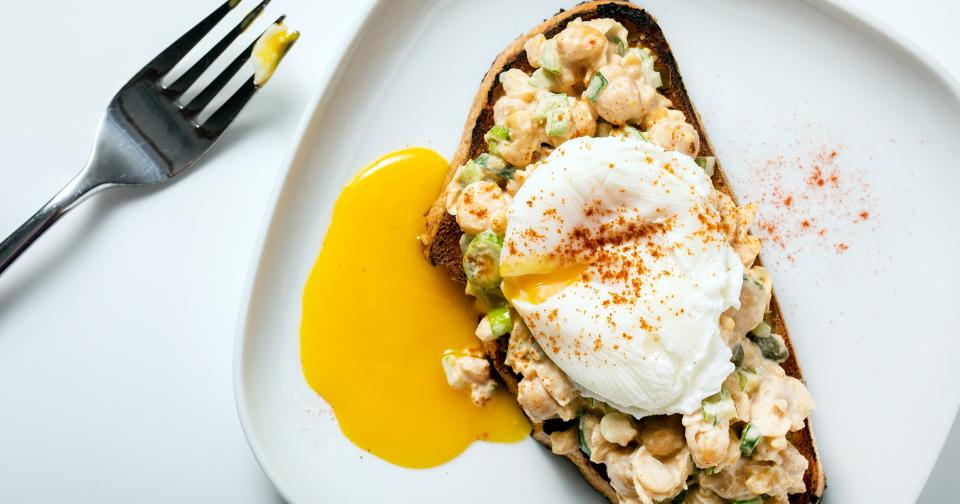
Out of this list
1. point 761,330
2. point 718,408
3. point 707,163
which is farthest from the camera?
point 707,163

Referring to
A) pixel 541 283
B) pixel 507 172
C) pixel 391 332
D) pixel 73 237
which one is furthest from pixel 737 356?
pixel 73 237

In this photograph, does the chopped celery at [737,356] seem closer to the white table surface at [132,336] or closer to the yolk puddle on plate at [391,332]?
the yolk puddle on plate at [391,332]

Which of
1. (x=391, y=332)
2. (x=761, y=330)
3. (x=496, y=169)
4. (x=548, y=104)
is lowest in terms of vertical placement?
(x=391, y=332)

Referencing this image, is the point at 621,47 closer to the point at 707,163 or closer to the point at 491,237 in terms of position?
the point at 707,163

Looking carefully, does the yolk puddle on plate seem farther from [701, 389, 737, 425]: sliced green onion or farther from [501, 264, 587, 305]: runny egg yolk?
[701, 389, 737, 425]: sliced green onion

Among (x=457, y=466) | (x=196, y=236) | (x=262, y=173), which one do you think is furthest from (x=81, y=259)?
(x=457, y=466)

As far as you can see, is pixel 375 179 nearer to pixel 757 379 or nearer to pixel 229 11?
pixel 229 11

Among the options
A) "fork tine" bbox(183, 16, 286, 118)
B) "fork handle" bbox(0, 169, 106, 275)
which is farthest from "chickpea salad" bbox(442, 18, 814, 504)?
"fork handle" bbox(0, 169, 106, 275)
